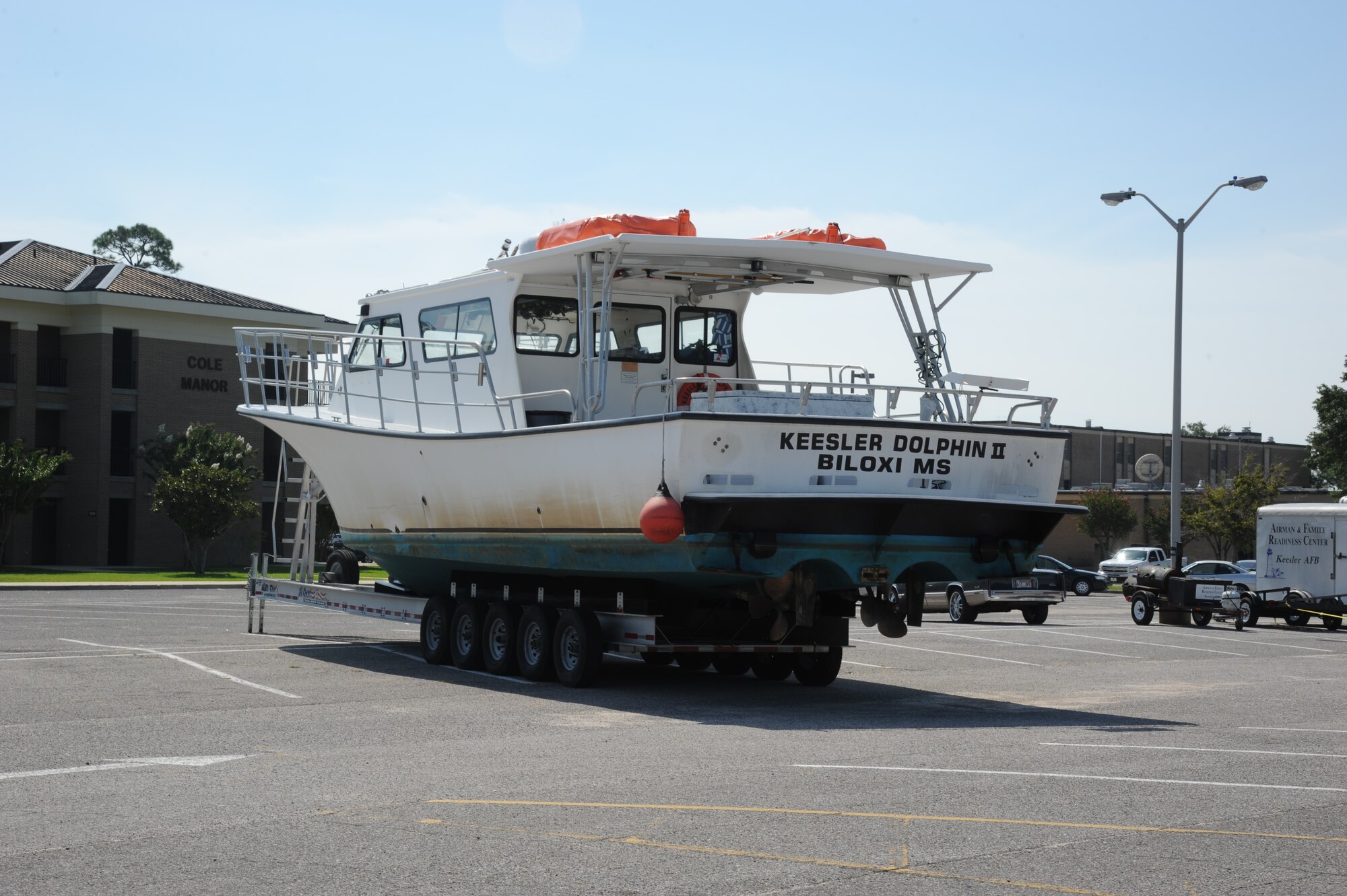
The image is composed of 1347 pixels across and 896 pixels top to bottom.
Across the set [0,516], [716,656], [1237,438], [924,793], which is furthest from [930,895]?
[1237,438]

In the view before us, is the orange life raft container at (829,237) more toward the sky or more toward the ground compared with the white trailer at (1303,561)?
more toward the sky

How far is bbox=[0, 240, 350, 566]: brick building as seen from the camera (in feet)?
147

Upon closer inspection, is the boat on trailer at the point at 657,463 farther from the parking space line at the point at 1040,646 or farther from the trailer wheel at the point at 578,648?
the parking space line at the point at 1040,646

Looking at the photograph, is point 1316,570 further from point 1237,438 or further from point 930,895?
point 1237,438

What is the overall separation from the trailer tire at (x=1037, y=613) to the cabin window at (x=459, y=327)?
15.1m

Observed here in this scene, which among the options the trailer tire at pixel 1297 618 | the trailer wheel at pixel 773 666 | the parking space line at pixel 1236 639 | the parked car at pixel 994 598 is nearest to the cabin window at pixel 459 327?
the trailer wheel at pixel 773 666

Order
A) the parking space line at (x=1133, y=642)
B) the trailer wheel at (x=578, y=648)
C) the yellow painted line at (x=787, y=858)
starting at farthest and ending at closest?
the parking space line at (x=1133, y=642) < the trailer wheel at (x=578, y=648) < the yellow painted line at (x=787, y=858)

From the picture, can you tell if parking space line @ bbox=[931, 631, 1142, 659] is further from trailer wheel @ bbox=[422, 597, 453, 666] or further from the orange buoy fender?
the orange buoy fender

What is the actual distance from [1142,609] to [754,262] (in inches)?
668

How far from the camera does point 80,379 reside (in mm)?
45875

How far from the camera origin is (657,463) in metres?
12.7

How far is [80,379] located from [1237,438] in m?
69.6

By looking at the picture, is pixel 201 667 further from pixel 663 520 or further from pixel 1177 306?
pixel 1177 306

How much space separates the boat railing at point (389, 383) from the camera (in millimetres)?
15562
